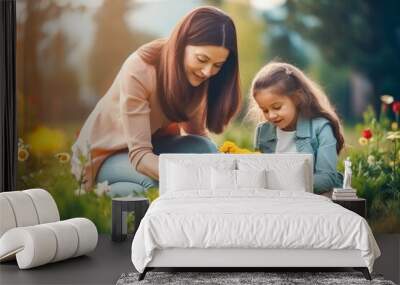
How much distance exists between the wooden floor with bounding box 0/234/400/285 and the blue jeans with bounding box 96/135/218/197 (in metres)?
1.22

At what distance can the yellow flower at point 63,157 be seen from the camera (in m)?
7.89

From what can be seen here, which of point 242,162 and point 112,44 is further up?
point 112,44

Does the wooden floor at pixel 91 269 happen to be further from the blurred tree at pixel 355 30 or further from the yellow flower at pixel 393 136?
the blurred tree at pixel 355 30

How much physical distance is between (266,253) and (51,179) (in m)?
3.60

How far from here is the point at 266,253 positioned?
5.16 meters

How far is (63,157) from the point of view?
7895mm

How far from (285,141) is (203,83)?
3.87 ft

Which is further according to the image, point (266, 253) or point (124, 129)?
point (124, 129)

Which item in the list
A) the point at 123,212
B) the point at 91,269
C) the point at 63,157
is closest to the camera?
the point at 91,269

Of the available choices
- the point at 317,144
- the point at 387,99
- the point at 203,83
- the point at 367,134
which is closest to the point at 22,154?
the point at 203,83

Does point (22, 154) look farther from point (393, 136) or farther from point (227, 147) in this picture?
point (393, 136)

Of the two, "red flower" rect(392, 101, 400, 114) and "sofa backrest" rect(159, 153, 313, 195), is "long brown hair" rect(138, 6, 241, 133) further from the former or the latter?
"red flower" rect(392, 101, 400, 114)

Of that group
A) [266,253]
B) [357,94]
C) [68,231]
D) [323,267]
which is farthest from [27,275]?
[357,94]

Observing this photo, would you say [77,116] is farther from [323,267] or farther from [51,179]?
[323,267]
